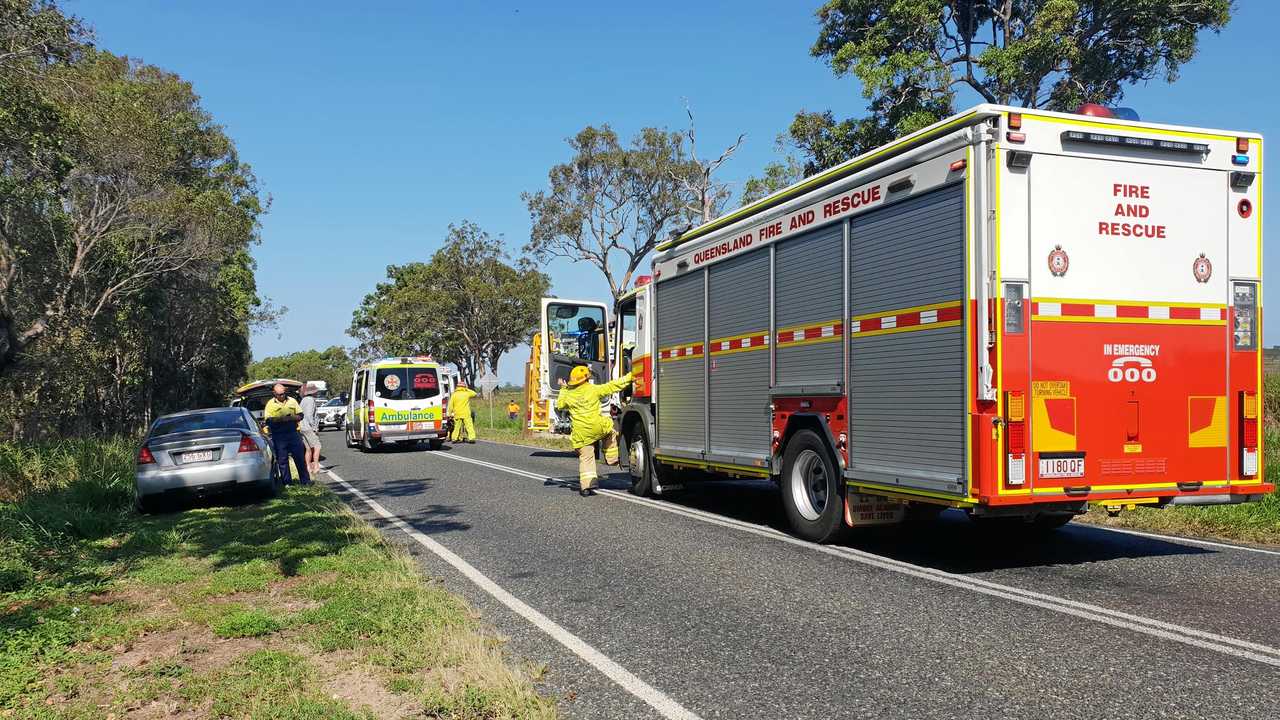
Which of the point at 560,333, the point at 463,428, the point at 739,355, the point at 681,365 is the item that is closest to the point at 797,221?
the point at 739,355

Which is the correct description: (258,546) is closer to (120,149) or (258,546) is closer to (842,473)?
(842,473)

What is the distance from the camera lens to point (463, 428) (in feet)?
97.1

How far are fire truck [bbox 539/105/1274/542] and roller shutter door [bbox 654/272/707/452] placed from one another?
8.67 feet

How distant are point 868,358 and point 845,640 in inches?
120

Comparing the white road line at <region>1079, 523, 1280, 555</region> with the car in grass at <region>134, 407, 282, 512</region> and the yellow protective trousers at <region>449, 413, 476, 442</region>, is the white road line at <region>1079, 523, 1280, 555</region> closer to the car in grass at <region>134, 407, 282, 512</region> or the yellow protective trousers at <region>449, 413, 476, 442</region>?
the car in grass at <region>134, 407, 282, 512</region>

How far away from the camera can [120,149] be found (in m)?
22.5

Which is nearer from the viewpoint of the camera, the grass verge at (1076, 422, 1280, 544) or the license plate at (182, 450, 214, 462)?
the grass verge at (1076, 422, 1280, 544)

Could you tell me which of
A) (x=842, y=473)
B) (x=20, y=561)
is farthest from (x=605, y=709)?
(x=20, y=561)

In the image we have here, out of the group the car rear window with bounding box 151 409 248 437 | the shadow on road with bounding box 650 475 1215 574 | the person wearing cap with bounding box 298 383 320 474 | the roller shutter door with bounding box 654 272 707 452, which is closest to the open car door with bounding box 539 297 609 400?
the person wearing cap with bounding box 298 383 320 474

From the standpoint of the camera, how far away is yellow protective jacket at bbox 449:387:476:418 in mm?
27562

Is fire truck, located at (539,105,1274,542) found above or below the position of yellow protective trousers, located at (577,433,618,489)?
above

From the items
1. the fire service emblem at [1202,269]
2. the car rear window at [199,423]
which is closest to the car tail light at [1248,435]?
the fire service emblem at [1202,269]

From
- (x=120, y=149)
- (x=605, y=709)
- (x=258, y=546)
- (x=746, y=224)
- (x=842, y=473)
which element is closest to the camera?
(x=605, y=709)

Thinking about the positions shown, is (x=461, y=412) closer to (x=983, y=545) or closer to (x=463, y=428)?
(x=463, y=428)
